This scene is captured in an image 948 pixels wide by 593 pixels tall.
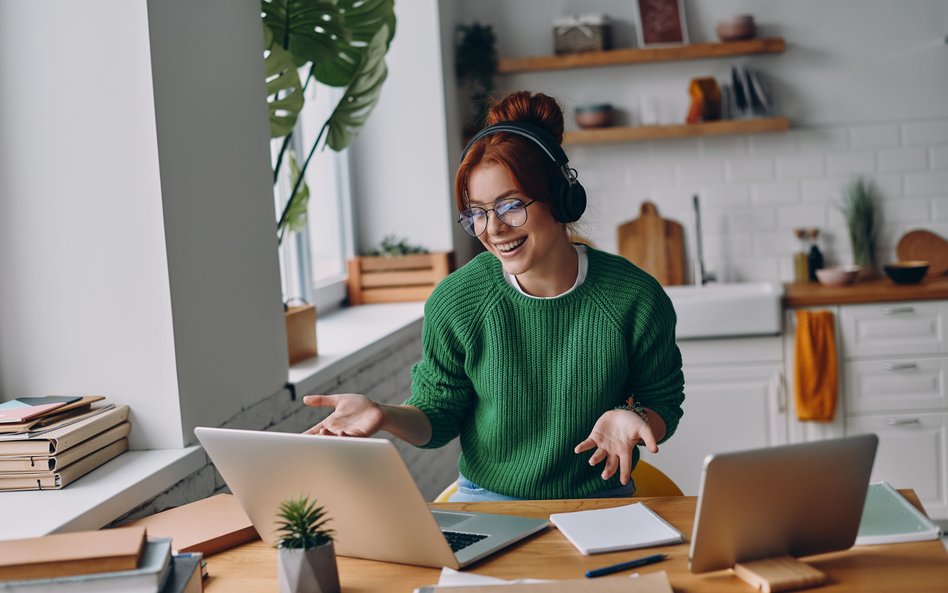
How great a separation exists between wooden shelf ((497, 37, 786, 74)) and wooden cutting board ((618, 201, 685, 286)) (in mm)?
665

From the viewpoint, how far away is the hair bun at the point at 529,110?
1.99m

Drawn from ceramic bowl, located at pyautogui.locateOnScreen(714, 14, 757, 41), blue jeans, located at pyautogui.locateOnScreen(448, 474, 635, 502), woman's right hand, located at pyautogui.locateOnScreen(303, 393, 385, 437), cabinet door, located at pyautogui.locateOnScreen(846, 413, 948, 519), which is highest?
ceramic bowl, located at pyautogui.locateOnScreen(714, 14, 757, 41)

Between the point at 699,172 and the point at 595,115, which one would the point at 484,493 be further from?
the point at 699,172

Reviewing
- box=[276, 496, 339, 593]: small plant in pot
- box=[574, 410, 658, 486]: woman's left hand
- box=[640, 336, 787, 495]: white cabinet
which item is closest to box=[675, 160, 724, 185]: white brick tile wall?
box=[640, 336, 787, 495]: white cabinet

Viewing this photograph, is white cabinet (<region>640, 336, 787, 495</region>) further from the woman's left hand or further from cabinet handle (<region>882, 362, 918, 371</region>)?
the woman's left hand

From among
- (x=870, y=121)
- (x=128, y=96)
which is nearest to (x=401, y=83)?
(x=870, y=121)

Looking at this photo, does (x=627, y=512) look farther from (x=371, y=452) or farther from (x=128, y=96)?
(x=128, y=96)

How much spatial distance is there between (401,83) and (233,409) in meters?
2.35

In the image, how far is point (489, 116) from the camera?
2033 millimetres

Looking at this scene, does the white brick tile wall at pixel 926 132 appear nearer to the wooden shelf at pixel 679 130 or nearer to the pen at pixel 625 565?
the wooden shelf at pixel 679 130

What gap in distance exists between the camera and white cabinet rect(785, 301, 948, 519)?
3.87 m

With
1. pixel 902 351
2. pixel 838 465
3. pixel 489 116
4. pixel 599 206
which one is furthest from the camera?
pixel 599 206

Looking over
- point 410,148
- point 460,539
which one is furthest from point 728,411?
point 460,539

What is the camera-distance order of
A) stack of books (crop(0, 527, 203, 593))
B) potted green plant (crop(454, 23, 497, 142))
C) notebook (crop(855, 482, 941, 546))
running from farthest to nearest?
potted green plant (crop(454, 23, 497, 142)), notebook (crop(855, 482, 941, 546)), stack of books (crop(0, 527, 203, 593))
